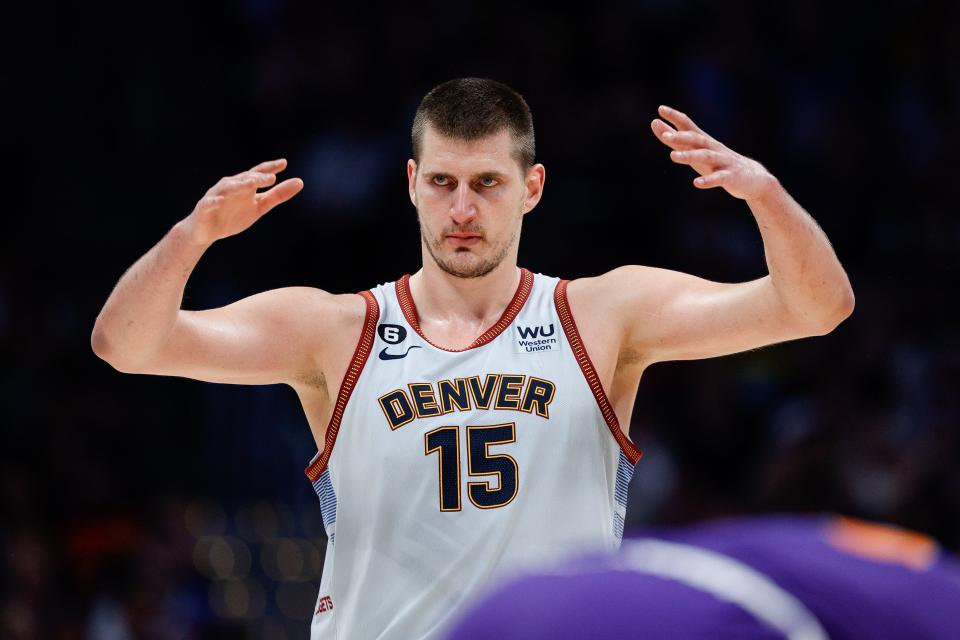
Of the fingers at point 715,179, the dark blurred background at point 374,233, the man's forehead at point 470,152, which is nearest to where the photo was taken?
the fingers at point 715,179

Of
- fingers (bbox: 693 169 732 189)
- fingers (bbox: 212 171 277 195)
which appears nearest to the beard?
fingers (bbox: 212 171 277 195)

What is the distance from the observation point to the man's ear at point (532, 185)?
20.1 feet

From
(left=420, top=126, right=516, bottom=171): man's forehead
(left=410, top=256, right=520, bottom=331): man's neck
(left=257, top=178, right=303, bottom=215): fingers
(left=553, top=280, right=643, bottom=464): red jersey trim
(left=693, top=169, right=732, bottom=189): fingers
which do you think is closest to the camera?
(left=693, top=169, right=732, bottom=189): fingers

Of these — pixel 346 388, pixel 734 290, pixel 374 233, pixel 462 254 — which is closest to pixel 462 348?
pixel 462 254

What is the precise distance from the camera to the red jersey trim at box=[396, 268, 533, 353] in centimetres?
590

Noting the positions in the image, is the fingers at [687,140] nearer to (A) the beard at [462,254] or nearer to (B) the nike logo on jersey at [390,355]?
(A) the beard at [462,254]

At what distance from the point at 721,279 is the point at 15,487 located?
5937 millimetres

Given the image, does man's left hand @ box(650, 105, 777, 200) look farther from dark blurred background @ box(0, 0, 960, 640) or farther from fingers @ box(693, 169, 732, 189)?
dark blurred background @ box(0, 0, 960, 640)

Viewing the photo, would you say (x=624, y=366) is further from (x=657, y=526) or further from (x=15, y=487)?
(x=15, y=487)

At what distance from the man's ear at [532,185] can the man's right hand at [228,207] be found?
114 cm

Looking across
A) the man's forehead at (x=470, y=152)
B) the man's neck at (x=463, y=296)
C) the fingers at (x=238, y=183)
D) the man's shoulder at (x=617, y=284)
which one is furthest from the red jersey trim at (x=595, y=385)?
the fingers at (x=238, y=183)

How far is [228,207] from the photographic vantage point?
209 inches

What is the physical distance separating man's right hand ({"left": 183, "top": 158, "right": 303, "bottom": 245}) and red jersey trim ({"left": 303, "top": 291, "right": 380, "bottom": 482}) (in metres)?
0.75

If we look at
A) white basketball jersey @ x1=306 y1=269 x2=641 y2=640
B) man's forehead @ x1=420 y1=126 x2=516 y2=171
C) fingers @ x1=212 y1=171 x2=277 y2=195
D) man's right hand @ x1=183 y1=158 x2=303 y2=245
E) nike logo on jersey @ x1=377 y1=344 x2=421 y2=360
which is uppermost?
man's forehead @ x1=420 y1=126 x2=516 y2=171
